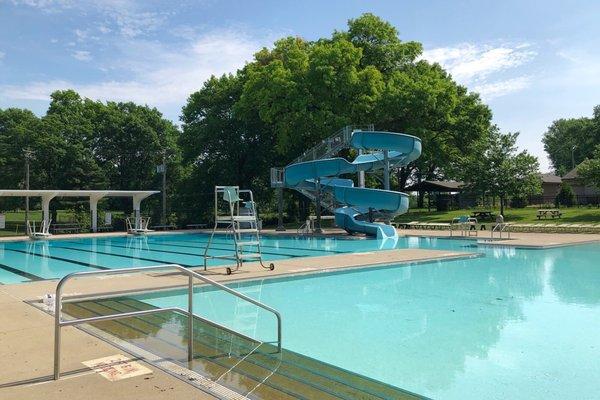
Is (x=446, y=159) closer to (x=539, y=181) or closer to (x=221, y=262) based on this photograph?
(x=539, y=181)

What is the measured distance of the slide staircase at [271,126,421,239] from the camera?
81.5 ft

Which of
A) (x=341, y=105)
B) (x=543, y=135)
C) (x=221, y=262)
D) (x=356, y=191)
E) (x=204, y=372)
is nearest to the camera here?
(x=204, y=372)

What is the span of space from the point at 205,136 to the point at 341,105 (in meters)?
11.2

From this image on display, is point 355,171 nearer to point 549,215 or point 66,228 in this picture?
point 549,215

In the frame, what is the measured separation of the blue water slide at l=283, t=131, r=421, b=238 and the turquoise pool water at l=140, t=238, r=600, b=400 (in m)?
11.7

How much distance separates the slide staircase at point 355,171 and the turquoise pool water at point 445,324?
11.8 m

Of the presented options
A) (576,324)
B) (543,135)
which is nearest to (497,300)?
(576,324)

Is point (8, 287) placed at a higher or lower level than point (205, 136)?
lower

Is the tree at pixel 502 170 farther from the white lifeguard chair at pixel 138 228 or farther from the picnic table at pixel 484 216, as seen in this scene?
the white lifeguard chair at pixel 138 228

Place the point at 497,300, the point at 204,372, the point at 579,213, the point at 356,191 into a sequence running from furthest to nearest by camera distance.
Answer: the point at 579,213 < the point at 356,191 < the point at 497,300 < the point at 204,372

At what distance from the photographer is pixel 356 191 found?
25.0 m

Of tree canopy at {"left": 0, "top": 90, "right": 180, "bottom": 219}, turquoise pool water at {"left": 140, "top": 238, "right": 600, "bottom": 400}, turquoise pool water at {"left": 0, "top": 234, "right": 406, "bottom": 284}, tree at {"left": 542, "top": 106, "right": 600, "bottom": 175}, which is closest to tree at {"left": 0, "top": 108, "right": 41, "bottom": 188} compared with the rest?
tree canopy at {"left": 0, "top": 90, "right": 180, "bottom": 219}

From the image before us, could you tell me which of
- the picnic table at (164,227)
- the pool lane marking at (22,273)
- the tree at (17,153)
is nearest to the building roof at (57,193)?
the picnic table at (164,227)

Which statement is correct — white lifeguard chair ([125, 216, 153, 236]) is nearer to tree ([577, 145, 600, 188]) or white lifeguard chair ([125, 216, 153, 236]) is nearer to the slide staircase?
the slide staircase
